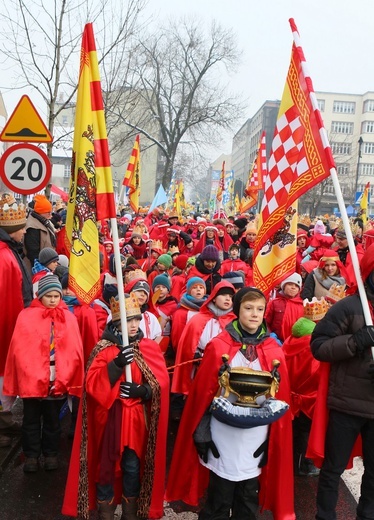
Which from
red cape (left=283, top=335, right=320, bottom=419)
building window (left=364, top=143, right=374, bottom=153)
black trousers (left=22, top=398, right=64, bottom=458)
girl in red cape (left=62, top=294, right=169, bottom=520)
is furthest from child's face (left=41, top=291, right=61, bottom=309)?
building window (left=364, top=143, right=374, bottom=153)

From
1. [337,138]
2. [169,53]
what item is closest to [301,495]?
[169,53]

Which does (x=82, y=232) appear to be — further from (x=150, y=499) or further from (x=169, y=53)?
(x=169, y=53)

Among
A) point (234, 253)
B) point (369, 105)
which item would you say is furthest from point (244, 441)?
point (369, 105)

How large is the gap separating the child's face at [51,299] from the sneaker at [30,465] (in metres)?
1.33

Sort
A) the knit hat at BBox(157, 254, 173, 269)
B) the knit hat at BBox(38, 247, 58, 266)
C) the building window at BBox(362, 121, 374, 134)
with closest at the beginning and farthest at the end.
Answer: the knit hat at BBox(38, 247, 58, 266), the knit hat at BBox(157, 254, 173, 269), the building window at BBox(362, 121, 374, 134)

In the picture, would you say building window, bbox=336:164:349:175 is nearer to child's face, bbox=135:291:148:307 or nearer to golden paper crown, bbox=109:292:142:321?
child's face, bbox=135:291:148:307

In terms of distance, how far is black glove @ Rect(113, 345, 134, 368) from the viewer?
3.61 m

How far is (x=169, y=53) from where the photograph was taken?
36.3 meters

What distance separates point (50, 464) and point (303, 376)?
236cm

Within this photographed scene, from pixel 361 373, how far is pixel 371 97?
93.6 metres

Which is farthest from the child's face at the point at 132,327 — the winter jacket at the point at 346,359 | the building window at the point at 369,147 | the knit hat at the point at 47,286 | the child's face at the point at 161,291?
the building window at the point at 369,147

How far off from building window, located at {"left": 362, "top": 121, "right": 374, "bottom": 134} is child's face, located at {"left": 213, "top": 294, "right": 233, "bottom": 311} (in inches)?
3579

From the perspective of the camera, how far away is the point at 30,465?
4684mm

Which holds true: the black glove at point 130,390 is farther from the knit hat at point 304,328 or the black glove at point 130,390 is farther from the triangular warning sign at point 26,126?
the triangular warning sign at point 26,126
